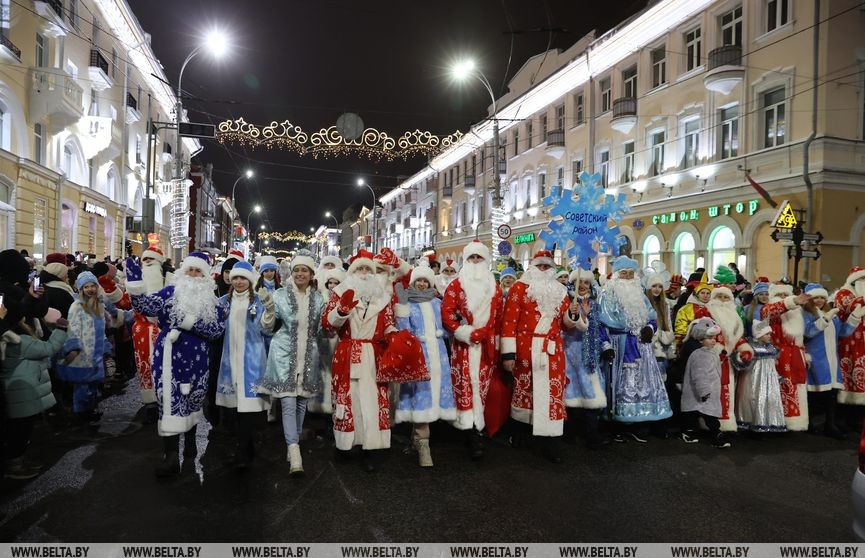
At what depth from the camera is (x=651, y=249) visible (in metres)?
21.8

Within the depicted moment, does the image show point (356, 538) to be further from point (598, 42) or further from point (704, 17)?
point (598, 42)

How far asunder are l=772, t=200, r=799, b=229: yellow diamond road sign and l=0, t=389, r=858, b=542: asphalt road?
10.5m

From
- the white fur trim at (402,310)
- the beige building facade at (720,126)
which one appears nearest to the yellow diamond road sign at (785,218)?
the beige building facade at (720,126)

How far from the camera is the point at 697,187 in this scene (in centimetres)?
1902

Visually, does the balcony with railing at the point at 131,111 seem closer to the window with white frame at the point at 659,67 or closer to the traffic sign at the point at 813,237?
the window with white frame at the point at 659,67

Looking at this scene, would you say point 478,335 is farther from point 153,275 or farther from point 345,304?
point 153,275

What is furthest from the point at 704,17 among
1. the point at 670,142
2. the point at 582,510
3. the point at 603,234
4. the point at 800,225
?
the point at 582,510

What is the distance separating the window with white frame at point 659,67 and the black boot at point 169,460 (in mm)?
20779

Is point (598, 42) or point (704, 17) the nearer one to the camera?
point (704, 17)

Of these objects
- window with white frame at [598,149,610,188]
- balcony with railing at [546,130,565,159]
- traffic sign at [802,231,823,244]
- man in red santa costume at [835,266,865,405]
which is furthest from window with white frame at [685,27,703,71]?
man in red santa costume at [835,266,865,405]

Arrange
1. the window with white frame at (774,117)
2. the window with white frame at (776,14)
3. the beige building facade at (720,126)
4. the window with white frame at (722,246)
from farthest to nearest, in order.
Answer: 1. the window with white frame at (722,246)
2. the window with white frame at (774,117)
3. the window with white frame at (776,14)
4. the beige building facade at (720,126)

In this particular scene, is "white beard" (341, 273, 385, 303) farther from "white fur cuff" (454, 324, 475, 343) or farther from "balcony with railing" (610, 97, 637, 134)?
"balcony with railing" (610, 97, 637, 134)

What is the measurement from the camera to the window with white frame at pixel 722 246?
58.5 feet

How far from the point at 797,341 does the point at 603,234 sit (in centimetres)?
259
